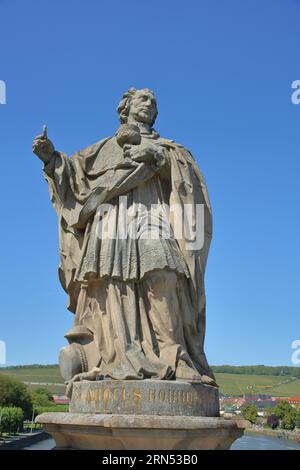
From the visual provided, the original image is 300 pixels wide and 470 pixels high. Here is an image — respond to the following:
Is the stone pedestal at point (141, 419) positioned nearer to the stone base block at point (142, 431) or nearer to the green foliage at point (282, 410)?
the stone base block at point (142, 431)

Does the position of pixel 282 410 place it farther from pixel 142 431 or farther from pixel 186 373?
pixel 142 431

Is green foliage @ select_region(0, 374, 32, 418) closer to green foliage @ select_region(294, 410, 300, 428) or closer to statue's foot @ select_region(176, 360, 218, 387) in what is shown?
green foliage @ select_region(294, 410, 300, 428)

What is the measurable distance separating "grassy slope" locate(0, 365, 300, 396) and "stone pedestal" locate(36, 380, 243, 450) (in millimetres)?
152640

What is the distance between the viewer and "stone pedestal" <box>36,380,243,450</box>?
19.3 ft

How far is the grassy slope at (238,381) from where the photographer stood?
16350 cm

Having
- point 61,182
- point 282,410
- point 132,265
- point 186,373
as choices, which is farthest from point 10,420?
Answer: point 186,373

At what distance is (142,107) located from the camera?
28.0 feet

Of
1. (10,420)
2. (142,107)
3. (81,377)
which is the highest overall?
(142,107)

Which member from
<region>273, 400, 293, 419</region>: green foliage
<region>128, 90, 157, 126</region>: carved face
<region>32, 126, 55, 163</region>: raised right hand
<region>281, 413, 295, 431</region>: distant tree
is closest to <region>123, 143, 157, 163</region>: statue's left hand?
<region>128, 90, 157, 126</region>: carved face

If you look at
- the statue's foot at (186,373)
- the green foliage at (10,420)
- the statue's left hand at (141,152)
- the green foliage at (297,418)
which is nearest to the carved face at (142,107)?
the statue's left hand at (141,152)

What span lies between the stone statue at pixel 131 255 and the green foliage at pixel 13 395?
275 feet

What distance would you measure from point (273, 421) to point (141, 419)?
120646 millimetres
